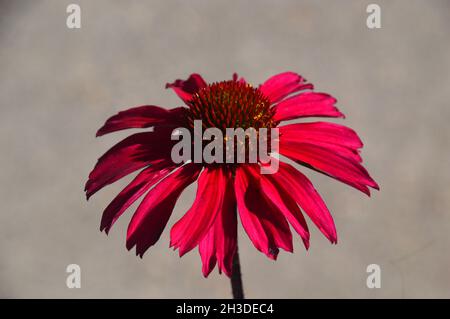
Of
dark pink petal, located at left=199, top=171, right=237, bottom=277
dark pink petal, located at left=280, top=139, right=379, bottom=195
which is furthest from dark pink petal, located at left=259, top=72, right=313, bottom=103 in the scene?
dark pink petal, located at left=199, top=171, right=237, bottom=277

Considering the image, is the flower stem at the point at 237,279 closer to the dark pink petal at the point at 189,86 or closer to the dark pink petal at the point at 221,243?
the dark pink petal at the point at 221,243

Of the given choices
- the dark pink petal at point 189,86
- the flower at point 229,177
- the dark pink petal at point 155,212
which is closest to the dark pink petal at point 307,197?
the flower at point 229,177

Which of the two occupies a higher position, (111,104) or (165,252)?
(111,104)

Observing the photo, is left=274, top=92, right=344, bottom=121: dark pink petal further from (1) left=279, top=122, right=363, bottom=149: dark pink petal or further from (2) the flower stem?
(2) the flower stem

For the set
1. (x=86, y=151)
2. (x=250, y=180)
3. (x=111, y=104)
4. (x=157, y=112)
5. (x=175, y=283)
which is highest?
(x=111, y=104)

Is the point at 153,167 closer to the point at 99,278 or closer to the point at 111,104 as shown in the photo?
the point at 99,278

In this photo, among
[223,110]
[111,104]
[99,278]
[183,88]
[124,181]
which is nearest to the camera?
[223,110]

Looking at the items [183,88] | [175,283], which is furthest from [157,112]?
[175,283]
